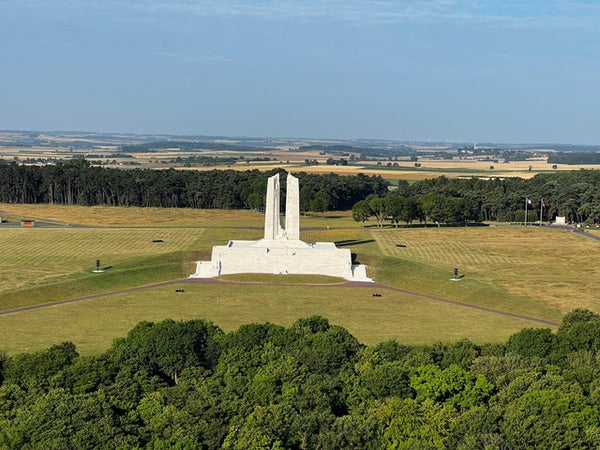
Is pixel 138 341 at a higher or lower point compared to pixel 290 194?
lower

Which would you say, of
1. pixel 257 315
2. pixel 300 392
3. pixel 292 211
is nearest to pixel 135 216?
pixel 292 211

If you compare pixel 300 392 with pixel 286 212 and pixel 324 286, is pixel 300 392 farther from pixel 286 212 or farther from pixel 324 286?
pixel 286 212

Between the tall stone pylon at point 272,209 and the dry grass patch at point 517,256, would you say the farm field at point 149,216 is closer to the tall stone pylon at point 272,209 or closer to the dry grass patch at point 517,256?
the dry grass patch at point 517,256

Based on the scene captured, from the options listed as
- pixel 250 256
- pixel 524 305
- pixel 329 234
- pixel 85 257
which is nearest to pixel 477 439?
pixel 524 305

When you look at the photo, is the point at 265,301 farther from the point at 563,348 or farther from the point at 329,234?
the point at 329,234

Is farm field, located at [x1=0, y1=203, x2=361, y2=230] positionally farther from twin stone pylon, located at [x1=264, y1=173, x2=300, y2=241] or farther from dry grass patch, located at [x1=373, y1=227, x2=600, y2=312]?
twin stone pylon, located at [x1=264, y1=173, x2=300, y2=241]

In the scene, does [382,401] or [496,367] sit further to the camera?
[496,367]

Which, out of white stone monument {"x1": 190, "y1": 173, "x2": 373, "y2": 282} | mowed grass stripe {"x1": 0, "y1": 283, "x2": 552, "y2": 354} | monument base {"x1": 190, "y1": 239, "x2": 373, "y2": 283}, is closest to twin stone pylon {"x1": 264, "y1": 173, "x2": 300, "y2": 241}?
white stone monument {"x1": 190, "y1": 173, "x2": 373, "y2": 282}
